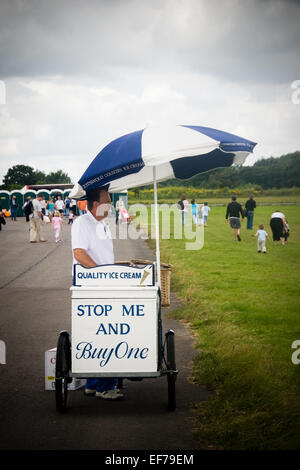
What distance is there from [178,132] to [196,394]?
2.72m

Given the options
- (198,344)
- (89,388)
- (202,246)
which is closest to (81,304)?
(89,388)

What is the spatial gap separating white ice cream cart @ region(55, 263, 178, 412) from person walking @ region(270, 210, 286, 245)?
17631mm

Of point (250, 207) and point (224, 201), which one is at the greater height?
point (224, 201)

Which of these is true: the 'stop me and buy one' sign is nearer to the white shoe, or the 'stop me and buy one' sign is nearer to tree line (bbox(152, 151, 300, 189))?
the white shoe

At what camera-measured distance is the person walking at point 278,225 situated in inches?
850

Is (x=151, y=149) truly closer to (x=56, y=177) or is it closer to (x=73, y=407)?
(x=73, y=407)

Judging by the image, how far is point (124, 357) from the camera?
4734mm

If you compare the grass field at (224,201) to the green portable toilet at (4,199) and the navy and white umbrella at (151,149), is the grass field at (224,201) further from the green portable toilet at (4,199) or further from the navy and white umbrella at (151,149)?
the navy and white umbrella at (151,149)

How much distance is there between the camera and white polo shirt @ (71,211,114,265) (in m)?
5.11

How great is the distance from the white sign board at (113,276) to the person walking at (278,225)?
17614 mm

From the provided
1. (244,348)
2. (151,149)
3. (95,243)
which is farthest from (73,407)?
(151,149)

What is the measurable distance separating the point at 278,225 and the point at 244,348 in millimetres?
15976

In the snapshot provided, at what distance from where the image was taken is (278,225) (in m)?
21.7
